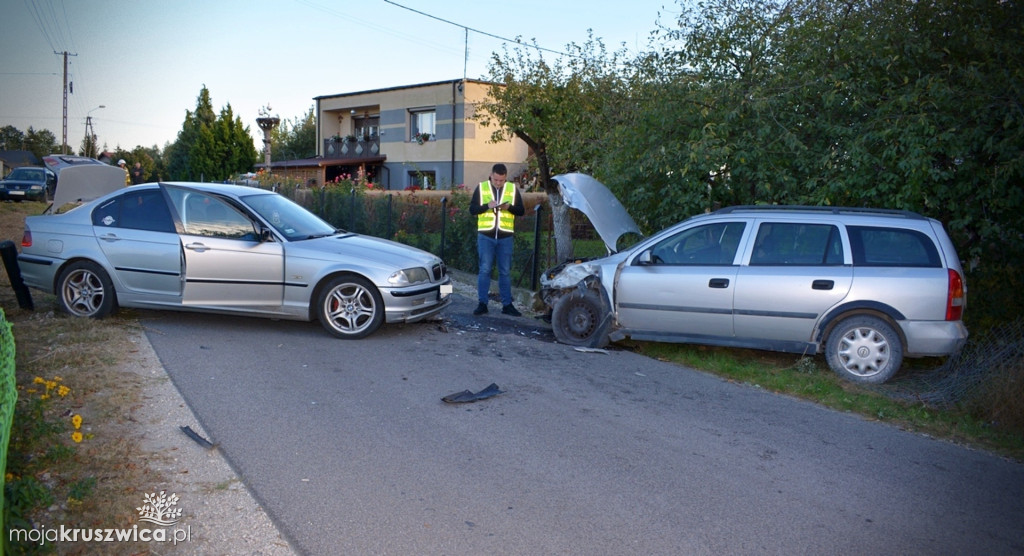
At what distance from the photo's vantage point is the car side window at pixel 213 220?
8844 mm

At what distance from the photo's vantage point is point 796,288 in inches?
306

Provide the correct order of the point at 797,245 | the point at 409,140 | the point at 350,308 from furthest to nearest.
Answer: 1. the point at 409,140
2. the point at 350,308
3. the point at 797,245

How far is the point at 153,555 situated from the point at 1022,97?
844 cm

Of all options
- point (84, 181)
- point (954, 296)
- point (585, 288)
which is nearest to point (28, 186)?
point (84, 181)

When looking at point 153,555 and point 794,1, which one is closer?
point 153,555

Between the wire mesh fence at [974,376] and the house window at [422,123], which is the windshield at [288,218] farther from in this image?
the house window at [422,123]

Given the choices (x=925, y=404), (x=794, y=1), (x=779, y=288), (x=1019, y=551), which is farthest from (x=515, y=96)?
(x=1019, y=551)

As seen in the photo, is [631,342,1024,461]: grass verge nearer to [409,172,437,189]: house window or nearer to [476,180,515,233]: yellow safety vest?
[476,180,515,233]: yellow safety vest

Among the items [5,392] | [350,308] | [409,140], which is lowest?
Answer: [350,308]

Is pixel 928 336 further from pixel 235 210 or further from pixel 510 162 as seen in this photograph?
pixel 510 162

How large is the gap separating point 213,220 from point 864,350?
22.1 feet

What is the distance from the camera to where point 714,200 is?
10297mm

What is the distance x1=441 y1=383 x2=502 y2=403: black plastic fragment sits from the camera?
6598mm

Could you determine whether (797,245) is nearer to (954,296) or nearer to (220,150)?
(954,296)
